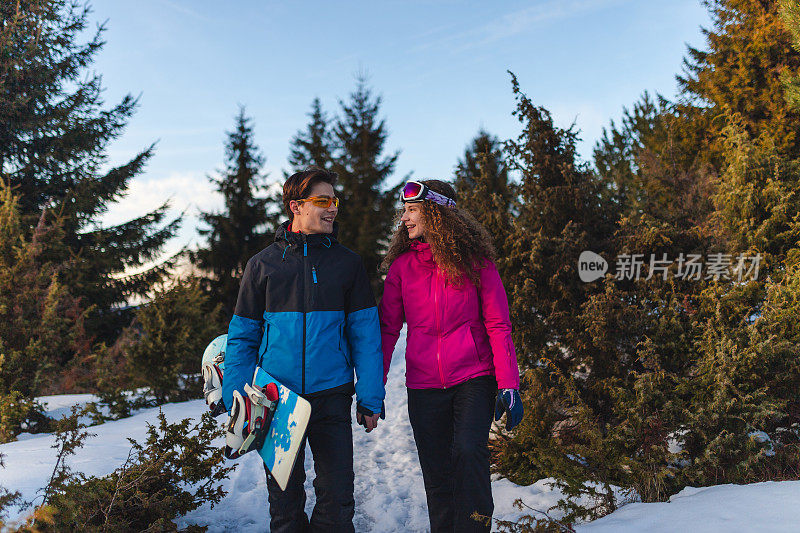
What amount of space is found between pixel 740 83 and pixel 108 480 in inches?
625

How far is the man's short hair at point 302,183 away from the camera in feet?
10.0

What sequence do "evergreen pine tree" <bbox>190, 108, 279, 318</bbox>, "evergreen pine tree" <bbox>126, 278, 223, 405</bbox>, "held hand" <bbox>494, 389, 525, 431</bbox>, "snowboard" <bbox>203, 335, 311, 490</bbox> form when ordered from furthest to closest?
"evergreen pine tree" <bbox>190, 108, 279, 318</bbox> → "evergreen pine tree" <bbox>126, 278, 223, 405</bbox> → "held hand" <bbox>494, 389, 525, 431</bbox> → "snowboard" <bbox>203, 335, 311, 490</bbox>

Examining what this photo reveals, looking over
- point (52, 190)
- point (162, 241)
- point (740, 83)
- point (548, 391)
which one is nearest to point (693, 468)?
point (548, 391)

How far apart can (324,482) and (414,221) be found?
168 cm

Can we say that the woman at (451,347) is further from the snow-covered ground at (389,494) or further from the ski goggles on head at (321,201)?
the snow-covered ground at (389,494)

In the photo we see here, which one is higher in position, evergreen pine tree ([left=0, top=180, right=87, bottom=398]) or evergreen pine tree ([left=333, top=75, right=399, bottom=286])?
evergreen pine tree ([left=333, top=75, right=399, bottom=286])

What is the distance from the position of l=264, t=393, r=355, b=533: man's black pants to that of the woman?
0.47 meters

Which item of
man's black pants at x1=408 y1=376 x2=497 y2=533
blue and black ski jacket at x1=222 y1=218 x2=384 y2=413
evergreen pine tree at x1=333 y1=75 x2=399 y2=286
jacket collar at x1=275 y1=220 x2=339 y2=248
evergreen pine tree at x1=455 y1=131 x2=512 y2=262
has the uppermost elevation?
evergreen pine tree at x1=333 y1=75 x2=399 y2=286

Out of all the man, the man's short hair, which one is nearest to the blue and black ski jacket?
the man

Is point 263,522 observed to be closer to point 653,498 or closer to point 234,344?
point 234,344

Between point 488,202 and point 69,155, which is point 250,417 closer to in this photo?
point 488,202

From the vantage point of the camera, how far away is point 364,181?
23875 millimetres

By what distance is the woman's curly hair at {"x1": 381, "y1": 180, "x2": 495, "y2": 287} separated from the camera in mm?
3131

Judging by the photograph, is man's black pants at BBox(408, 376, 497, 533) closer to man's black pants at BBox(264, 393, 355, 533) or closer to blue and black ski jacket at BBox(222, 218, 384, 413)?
blue and black ski jacket at BBox(222, 218, 384, 413)
